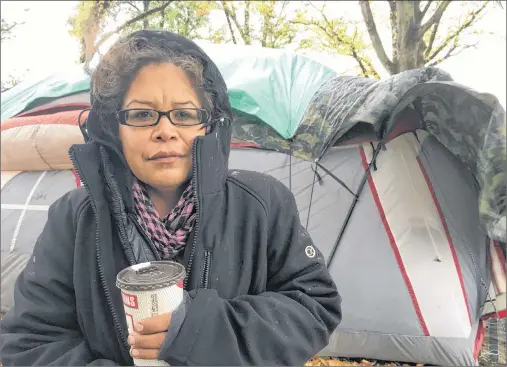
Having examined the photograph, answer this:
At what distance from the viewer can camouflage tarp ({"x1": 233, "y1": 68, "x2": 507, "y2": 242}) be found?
1.29 metres

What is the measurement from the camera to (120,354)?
26.8 inches

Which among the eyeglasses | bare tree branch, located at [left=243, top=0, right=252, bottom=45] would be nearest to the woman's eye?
the eyeglasses

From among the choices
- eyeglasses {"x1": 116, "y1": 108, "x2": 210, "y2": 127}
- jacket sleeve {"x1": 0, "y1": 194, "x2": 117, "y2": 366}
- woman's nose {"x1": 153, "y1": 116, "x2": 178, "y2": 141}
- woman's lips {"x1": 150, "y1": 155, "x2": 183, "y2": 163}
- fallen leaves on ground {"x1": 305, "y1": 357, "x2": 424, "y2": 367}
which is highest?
eyeglasses {"x1": 116, "y1": 108, "x2": 210, "y2": 127}

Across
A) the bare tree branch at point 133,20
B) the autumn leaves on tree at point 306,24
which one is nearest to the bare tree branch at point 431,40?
the autumn leaves on tree at point 306,24

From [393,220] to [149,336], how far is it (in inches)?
54.2

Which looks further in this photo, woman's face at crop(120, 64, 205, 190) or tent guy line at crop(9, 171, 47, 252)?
tent guy line at crop(9, 171, 47, 252)

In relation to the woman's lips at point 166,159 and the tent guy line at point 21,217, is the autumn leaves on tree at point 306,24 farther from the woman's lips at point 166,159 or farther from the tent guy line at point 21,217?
the tent guy line at point 21,217

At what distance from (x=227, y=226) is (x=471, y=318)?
1476 millimetres

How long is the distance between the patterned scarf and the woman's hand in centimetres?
16

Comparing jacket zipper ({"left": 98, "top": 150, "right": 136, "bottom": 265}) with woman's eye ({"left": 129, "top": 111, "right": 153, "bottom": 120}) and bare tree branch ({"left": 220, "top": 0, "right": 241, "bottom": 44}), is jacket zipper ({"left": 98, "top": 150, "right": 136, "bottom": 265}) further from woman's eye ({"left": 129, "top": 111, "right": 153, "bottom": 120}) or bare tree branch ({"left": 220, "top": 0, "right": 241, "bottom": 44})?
bare tree branch ({"left": 220, "top": 0, "right": 241, "bottom": 44})

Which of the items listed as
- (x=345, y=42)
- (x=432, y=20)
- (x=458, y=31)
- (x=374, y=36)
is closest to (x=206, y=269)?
(x=432, y=20)

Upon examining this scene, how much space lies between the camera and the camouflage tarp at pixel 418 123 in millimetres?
1287

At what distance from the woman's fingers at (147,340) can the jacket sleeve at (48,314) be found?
145 mm

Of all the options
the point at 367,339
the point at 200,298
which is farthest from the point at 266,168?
the point at 200,298
